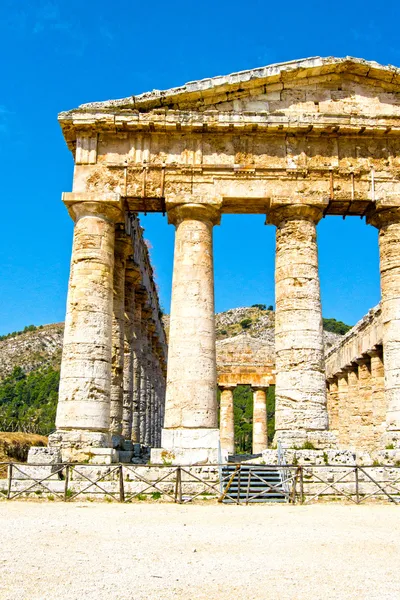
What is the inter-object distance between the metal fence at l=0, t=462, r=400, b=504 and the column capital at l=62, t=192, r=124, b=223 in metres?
7.36

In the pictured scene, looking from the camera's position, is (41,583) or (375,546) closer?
(41,583)

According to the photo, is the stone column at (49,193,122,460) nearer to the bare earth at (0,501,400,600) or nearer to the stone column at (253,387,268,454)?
the bare earth at (0,501,400,600)

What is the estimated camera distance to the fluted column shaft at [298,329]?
17.3 meters

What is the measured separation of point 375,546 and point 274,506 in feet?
17.5

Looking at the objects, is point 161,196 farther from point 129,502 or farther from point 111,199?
point 129,502

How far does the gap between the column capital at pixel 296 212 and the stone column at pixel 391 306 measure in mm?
1909

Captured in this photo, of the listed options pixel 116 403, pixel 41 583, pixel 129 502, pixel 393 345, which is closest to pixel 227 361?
pixel 116 403

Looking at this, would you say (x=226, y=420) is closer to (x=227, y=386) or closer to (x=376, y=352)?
(x=227, y=386)

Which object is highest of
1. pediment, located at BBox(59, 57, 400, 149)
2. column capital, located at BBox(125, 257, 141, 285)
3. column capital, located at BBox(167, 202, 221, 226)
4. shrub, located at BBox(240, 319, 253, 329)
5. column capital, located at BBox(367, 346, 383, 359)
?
shrub, located at BBox(240, 319, 253, 329)

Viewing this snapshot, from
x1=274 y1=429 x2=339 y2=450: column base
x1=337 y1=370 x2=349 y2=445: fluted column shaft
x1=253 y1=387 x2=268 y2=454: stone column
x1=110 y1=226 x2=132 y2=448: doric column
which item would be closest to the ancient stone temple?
x1=274 y1=429 x2=339 y2=450: column base

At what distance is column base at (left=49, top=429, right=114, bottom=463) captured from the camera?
16.3 m

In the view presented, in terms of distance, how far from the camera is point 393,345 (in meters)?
18.4

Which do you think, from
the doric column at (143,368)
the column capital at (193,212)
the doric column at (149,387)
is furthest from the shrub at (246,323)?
the column capital at (193,212)

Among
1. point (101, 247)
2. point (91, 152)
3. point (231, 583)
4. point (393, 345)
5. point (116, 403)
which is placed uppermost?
point (91, 152)
